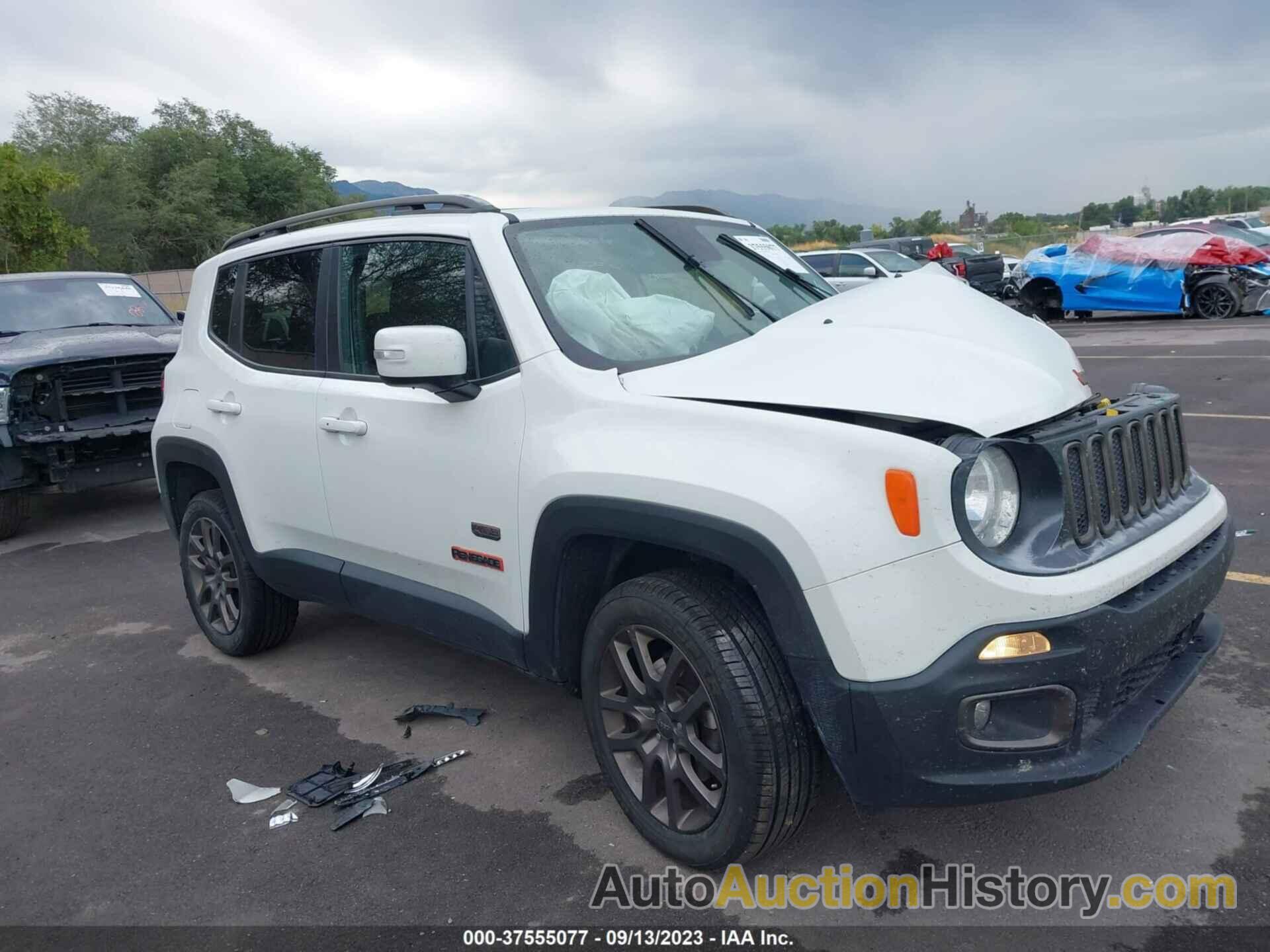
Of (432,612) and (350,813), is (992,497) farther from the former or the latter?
(350,813)

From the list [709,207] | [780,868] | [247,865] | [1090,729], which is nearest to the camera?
[1090,729]

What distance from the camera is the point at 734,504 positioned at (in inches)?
103

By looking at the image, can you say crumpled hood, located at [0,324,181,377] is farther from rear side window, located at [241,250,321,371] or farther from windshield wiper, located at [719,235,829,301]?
windshield wiper, located at [719,235,829,301]

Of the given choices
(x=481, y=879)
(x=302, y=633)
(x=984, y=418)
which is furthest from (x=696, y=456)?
(x=302, y=633)

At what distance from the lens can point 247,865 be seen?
3240 mm

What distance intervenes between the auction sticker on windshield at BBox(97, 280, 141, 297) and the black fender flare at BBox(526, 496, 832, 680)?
7493 millimetres

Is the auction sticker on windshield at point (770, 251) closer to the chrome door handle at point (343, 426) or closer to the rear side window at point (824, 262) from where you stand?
the chrome door handle at point (343, 426)

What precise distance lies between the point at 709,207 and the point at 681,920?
2.95 m

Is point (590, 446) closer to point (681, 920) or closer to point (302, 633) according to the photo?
point (681, 920)

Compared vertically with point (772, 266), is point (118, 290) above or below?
above

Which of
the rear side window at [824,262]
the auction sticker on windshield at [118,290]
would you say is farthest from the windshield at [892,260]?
the auction sticker on windshield at [118,290]

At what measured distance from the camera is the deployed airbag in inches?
129

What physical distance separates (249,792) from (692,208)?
2878mm

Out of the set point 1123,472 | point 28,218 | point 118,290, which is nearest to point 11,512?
point 118,290
